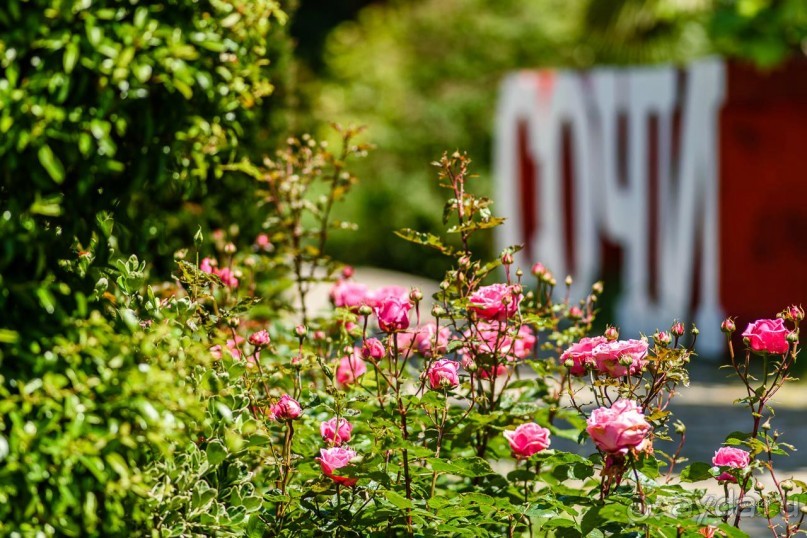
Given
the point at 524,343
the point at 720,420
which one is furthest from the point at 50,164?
the point at 720,420

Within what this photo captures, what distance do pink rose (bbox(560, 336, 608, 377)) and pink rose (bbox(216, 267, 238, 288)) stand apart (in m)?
1.05

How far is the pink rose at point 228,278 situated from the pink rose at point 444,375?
793mm

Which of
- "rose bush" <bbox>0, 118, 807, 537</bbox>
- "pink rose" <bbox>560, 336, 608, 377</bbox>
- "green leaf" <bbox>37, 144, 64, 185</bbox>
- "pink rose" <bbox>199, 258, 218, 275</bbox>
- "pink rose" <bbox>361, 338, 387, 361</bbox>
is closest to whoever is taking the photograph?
"green leaf" <bbox>37, 144, 64, 185</bbox>

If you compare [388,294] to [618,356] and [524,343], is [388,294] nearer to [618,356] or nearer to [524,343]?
[524,343]

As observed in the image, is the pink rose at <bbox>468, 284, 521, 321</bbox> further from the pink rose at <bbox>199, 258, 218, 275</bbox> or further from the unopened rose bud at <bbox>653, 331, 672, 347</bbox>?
the pink rose at <bbox>199, 258, 218, 275</bbox>

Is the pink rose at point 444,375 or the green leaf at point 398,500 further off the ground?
the pink rose at point 444,375

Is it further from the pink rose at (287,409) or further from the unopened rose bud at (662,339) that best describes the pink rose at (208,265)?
the unopened rose bud at (662,339)

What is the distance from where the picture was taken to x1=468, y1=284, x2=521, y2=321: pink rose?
3129 mm

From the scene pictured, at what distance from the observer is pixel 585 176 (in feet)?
42.7

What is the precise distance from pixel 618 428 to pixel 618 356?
27cm

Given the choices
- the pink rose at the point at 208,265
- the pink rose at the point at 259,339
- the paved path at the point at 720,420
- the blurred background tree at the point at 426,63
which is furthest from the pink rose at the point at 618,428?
the blurred background tree at the point at 426,63

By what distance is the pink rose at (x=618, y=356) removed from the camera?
289cm

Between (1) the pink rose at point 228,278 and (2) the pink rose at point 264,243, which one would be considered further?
(2) the pink rose at point 264,243

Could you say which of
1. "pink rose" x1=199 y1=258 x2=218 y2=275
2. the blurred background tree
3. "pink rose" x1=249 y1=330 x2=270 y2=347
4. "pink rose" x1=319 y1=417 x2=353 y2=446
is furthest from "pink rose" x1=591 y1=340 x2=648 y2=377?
the blurred background tree
